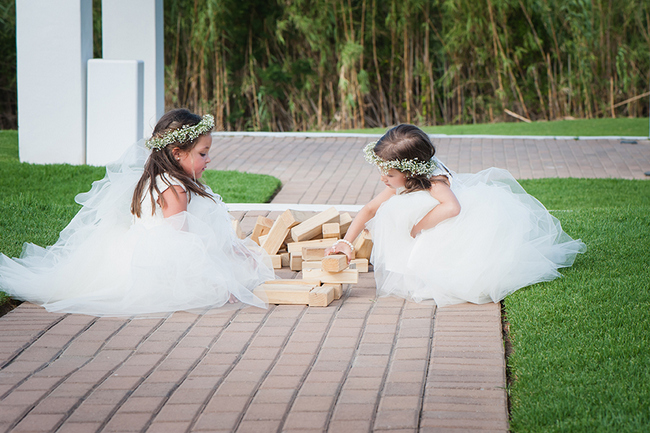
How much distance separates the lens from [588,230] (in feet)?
17.1

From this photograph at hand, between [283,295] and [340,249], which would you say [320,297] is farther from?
[340,249]

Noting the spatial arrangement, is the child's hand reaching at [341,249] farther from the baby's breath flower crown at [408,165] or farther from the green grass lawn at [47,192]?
the green grass lawn at [47,192]

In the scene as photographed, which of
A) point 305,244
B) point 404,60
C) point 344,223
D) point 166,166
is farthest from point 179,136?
point 404,60

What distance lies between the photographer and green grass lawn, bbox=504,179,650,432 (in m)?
2.53

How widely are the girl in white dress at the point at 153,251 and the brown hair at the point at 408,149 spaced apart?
3.05 ft

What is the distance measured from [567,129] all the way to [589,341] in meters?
9.36

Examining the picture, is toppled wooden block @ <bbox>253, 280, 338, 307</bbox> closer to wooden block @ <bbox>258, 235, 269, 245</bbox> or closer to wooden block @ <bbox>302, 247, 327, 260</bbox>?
wooden block @ <bbox>302, 247, 327, 260</bbox>

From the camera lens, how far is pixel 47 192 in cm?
665

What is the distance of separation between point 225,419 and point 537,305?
1789 millimetres

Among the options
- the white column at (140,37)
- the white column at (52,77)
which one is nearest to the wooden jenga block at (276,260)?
the white column at (52,77)

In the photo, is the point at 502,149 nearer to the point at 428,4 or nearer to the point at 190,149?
the point at 428,4

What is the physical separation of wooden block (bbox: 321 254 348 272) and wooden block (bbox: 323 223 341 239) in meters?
0.64

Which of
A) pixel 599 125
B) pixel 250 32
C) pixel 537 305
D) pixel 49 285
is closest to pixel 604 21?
pixel 599 125

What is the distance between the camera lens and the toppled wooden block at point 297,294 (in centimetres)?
383
